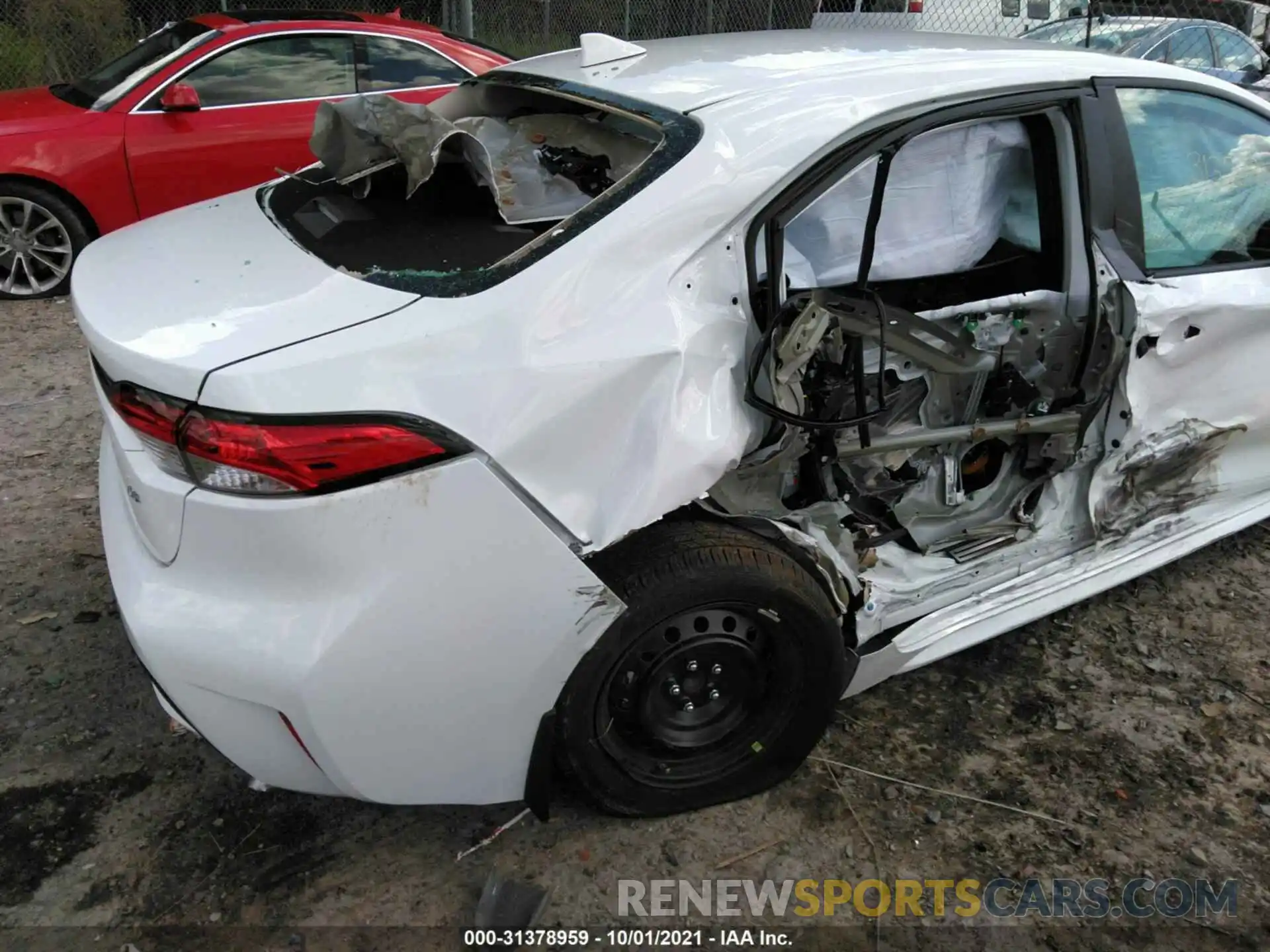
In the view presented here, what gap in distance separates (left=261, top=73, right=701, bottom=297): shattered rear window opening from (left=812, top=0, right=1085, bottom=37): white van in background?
8.62 metres

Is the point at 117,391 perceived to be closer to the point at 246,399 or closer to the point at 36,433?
the point at 246,399

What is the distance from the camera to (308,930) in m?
2.09

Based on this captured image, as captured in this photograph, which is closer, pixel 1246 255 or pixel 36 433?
pixel 1246 255

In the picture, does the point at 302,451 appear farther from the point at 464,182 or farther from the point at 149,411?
the point at 464,182

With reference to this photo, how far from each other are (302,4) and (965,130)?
1129 cm

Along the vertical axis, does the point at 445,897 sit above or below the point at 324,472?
below

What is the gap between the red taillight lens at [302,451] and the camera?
1736 millimetres

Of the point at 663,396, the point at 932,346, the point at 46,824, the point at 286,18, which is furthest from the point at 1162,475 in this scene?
the point at 286,18

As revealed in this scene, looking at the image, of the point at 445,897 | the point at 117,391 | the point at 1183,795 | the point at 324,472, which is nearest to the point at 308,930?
the point at 445,897

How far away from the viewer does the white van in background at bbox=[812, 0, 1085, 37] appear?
1029 cm

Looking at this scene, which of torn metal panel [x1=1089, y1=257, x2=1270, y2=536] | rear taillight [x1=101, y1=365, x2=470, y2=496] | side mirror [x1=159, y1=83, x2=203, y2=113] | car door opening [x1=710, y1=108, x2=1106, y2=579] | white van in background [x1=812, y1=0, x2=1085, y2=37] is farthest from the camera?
white van in background [x1=812, y1=0, x2=1085, y2=37]

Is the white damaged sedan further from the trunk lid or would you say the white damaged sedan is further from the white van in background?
the white van in background

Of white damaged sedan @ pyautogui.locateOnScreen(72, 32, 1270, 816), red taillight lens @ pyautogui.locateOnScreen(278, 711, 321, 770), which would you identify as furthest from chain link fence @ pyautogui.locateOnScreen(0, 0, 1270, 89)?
red taillight lens @ pyautogui.locateOnScreen(278, 711, 321, 770)

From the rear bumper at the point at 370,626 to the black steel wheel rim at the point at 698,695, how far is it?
0.66 ft
